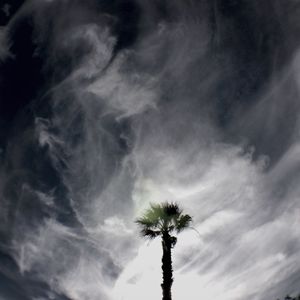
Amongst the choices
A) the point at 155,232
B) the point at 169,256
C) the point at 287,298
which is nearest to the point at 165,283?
the point at 169,256

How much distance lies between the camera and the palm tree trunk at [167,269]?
19219 millimetres

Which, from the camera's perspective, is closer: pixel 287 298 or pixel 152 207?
pixel 152 207

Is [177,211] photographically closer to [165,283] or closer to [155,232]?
[155,232]

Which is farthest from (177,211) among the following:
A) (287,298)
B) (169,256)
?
(287,298)

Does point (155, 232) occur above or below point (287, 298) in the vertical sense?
below

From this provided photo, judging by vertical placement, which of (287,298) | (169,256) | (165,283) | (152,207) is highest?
(287,298)

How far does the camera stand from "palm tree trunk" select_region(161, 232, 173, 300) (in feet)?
63.1

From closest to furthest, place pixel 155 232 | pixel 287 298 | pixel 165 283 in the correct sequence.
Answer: pixel 165 283 < pixel 155 232 < pixel 287 298

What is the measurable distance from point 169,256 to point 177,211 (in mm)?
3468

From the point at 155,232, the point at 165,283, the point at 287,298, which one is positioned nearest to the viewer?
the point at 165,283

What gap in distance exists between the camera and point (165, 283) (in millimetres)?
19500

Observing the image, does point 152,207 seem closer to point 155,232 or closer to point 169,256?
point 155,232

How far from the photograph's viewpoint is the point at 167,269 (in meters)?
20.0

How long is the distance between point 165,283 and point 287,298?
113250mm
